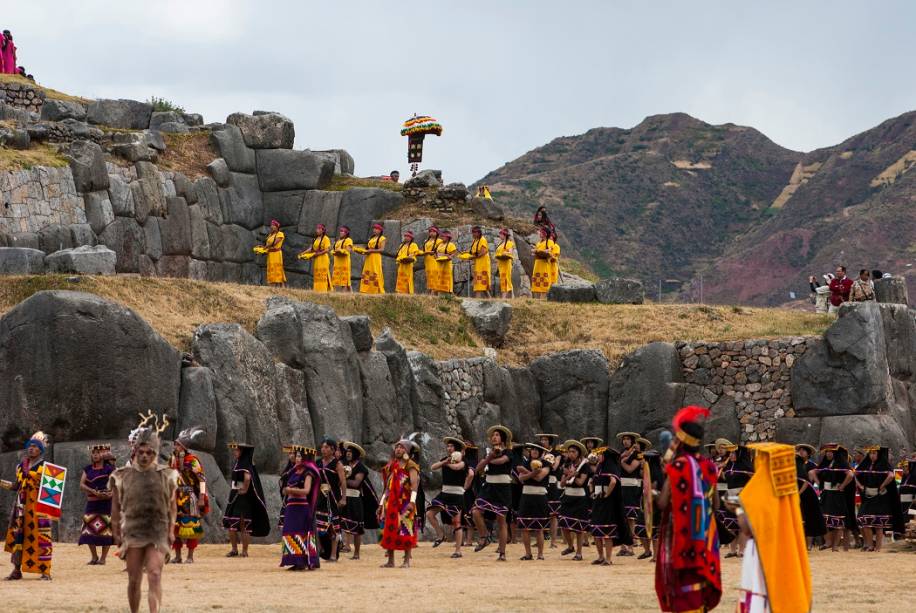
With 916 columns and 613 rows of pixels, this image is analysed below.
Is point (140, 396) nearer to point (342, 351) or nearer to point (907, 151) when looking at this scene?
point (342, 351)

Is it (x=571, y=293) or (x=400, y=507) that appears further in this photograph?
(x=571, y=293)

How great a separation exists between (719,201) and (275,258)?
83159 mm

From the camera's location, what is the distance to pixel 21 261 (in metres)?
29.8

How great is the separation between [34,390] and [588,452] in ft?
30.2

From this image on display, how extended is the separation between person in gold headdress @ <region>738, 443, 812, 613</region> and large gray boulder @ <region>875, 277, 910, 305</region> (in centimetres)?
2798

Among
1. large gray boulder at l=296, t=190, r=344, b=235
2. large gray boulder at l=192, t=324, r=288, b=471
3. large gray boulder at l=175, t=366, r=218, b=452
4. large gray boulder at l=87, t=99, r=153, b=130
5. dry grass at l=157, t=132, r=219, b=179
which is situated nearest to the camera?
large gray boulder at l=175, t=366, r=218, b=452

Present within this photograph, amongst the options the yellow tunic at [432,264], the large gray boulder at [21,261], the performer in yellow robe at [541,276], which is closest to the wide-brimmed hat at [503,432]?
the large gray boulder at [21,261]

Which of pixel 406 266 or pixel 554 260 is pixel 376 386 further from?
pixel 554 260

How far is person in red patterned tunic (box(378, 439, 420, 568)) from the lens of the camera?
2003 centimetres

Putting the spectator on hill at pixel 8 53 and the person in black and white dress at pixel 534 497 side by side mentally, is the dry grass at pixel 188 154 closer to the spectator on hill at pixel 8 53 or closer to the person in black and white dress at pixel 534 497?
the spectator on hill at pixel 8 53

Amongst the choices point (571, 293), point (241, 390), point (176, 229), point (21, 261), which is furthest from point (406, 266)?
point (241, 390)

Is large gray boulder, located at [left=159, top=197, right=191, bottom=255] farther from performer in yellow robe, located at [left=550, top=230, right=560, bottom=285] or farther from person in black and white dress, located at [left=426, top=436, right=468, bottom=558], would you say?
person in black and white dress, located at [left=426, top=436, right=468, bottom=558]

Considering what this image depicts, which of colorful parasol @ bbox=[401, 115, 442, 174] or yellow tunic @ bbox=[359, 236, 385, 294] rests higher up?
colorful parasol @ bbox=[401, 115, 442, 174]

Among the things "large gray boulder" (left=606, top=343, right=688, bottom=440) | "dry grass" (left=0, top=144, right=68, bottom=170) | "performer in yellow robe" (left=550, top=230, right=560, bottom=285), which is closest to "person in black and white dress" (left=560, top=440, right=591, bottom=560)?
"large gray boulder" (left=606, top=343, right=688, bottom=440)
